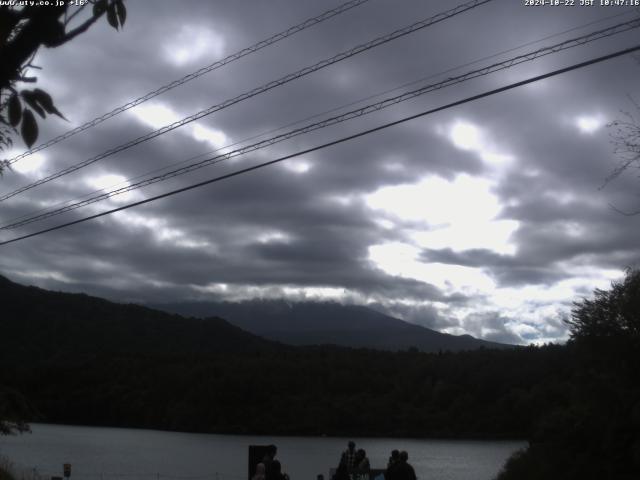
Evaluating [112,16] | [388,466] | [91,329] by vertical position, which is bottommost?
[388,466]

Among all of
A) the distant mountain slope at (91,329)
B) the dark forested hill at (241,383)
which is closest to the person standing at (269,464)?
the dark forested hill at (241,383)

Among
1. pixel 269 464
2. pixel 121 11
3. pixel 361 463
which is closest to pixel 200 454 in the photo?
pixel 361 463

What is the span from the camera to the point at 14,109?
281 centimetres

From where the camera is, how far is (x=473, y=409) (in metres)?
87.6

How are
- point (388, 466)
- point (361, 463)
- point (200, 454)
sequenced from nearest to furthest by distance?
point (388, 466), point (361, 463), point (200, 454)

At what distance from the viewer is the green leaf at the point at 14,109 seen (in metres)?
2.80

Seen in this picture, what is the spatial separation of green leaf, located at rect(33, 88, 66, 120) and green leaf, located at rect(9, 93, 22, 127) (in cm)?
7

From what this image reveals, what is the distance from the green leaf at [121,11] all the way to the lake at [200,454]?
3866 cm

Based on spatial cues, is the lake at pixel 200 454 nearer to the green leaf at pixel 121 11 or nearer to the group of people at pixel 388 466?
the group of people at pixel 388 466

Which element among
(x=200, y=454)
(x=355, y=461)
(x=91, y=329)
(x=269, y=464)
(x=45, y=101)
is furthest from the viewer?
(x=91, y=329)

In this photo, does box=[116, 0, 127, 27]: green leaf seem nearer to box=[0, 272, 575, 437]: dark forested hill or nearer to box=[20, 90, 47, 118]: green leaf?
box=[20, 90, 47, 118]: green leaf

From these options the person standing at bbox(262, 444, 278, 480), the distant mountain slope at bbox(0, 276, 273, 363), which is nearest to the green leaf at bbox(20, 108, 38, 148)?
the person standing at bbox(262, 444, 278, 480)

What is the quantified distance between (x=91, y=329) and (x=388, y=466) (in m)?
105

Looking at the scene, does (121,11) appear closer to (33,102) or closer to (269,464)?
(33,102)
